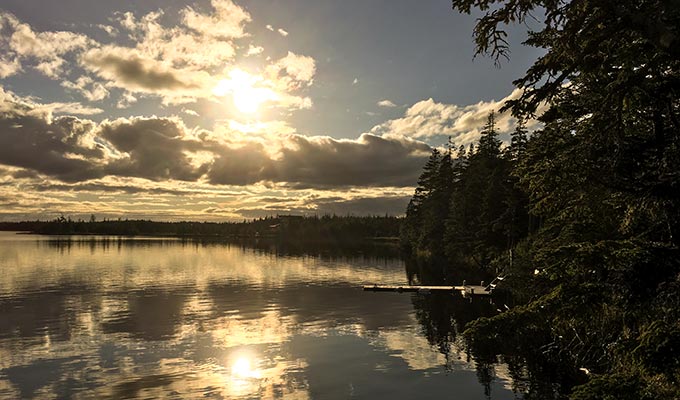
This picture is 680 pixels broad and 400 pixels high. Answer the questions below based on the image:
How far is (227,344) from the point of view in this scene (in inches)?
1244

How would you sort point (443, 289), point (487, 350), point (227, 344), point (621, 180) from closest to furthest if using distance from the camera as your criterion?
1. point (621, 180)
2. point (487, 350)
3. point (227, 344)
4. point (443, 289)

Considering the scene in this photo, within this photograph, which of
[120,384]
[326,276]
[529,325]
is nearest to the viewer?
[529,325]

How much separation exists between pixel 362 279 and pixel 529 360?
42.8m

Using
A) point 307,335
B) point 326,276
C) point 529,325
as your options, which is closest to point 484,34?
point 529,325

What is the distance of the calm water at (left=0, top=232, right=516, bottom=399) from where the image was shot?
23766 millimetres

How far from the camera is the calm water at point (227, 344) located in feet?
78.0

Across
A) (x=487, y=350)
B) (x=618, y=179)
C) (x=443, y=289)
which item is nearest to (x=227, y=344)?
(x=487, y=350)

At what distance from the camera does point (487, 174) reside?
67250 millimetres

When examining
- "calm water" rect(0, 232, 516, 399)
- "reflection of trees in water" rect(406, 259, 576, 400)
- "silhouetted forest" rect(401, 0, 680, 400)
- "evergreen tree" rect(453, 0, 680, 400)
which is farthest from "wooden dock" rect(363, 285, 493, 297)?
"evergreen tree" rect(453, 0, 680, 400)

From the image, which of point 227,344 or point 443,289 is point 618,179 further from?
point 443,289

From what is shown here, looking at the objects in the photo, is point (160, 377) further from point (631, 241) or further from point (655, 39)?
point (655, 39)

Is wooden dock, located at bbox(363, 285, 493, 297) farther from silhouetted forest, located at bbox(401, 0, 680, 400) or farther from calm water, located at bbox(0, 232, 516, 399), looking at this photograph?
silhouetted forest, located at bbox(401, 0, 680, 400)

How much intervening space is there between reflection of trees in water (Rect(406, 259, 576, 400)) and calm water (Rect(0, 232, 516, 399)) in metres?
0.36

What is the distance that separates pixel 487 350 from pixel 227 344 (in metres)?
16.1
